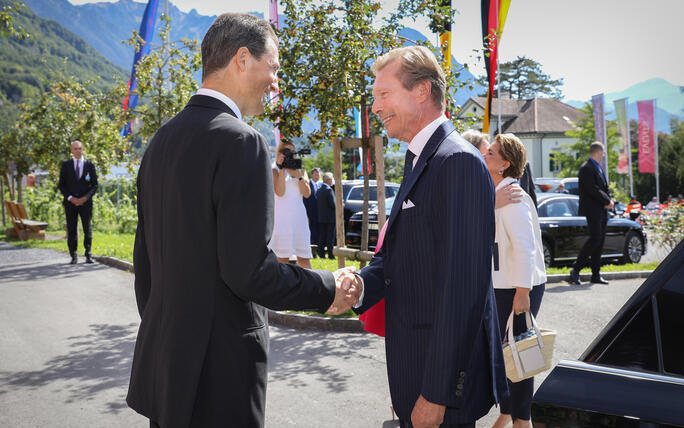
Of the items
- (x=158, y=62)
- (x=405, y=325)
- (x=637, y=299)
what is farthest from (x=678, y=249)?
A: (x=158, y=62)

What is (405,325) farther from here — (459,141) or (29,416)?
(29,416)

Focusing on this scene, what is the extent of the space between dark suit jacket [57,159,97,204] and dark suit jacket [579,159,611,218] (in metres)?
10.1

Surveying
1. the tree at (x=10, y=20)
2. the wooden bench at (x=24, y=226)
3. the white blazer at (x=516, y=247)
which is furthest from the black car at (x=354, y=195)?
the white blazer at (x=516, y=247)

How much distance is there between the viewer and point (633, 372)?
1.62 m

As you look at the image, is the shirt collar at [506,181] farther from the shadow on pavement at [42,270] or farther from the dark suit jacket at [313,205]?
the dark suit jacket at [313,205]

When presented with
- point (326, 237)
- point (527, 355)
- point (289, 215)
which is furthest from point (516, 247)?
point (326, 237)

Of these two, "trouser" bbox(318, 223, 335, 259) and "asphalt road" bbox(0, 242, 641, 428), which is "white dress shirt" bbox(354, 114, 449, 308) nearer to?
"asphalt road" bbox(0, 242, 641, 428)

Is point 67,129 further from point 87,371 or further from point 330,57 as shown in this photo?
point 87,371

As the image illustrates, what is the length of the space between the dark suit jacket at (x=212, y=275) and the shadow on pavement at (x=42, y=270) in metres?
10.2

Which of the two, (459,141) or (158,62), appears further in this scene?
(158,62)

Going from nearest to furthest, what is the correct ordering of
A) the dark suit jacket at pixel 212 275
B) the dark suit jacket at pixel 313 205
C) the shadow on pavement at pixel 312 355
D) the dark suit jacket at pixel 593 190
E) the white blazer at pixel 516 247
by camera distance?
1. the dark suit jacket at pixel 212 275
2. the white blazer at pixel 516 247
3. the shadow on pavement at pixel 312 355
4. the dark suit jacket at pixel 593 190
5. the dark suit jacket at pixel 313 205

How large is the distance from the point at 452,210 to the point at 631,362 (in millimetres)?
714

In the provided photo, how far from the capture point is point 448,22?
8.00m

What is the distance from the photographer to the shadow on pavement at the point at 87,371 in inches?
201
